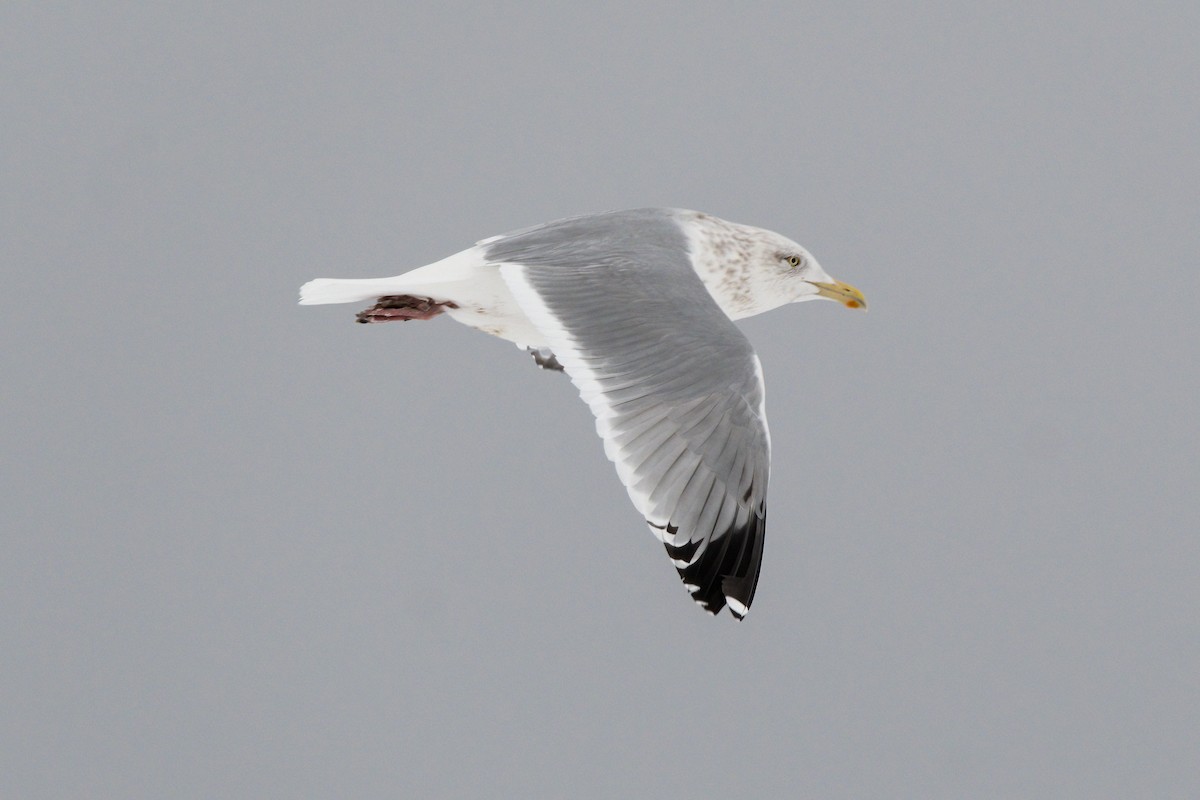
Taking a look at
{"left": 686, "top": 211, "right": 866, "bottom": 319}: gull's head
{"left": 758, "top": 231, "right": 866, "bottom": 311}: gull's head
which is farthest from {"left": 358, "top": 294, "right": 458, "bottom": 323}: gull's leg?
{"left": 758, "top": 231, "right": 866, "bottom": 311}: gull's head

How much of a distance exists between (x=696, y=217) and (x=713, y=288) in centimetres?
22

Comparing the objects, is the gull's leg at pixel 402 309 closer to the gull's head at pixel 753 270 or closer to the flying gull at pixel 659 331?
the flying gull at pixel 659 331

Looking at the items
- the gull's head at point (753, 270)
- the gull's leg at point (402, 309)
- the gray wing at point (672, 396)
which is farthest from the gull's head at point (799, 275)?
the gull's leg at point (402, 309)

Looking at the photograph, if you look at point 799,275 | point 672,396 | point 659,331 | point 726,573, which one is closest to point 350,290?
point 659,331

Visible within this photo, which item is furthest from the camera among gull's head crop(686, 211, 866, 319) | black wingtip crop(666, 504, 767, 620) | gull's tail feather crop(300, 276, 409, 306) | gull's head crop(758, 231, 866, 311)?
gull's head crop(758, 231, 866, 311)

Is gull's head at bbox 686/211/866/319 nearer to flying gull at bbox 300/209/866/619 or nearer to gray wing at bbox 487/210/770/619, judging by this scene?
flying gull at bbox 300/209/866/619

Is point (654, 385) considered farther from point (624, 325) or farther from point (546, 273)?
point (546, 273)

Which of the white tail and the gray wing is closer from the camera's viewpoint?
the gray wing

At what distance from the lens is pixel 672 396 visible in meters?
3.27

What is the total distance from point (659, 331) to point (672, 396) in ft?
0.66

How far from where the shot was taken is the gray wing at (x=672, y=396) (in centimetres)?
313

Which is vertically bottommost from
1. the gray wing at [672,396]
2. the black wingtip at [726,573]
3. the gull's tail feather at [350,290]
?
the black wingtip at [726,573]

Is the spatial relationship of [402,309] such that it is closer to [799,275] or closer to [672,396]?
[672,396]

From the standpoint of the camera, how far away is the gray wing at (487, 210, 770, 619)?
10.3 feet
